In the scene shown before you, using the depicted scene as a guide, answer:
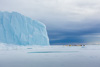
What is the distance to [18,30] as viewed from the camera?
2411 cm

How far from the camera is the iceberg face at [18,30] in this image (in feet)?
77.6

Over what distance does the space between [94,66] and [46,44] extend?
21668 mm

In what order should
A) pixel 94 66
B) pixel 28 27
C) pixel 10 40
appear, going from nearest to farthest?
pixel 94 66 → pixel 10 40 → pixel 28 27

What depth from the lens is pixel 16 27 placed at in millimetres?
24125

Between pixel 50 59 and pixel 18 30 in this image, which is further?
pixel 18 30

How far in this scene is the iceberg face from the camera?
2366cm

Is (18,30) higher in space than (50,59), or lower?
higher

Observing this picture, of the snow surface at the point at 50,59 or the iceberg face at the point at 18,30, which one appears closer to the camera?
the snow surface at the point at 50,59

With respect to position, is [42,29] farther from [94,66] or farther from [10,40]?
[94,66]

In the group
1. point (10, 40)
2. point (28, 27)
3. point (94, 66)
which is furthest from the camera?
point (28, 27)

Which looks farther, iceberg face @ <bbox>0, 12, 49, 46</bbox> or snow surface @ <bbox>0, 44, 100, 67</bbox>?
iceberg face @ <bbox>0, 12, 49, 46</bbox>

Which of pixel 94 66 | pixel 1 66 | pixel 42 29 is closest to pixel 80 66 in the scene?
pixel 94 66

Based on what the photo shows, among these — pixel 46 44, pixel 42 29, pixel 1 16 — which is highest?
pixel 1 16

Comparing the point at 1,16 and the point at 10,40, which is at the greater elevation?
the point at 1,16
